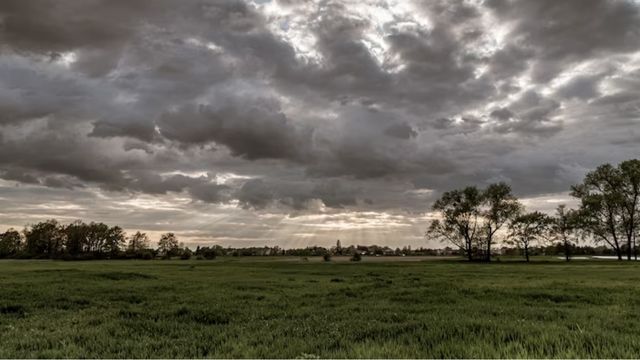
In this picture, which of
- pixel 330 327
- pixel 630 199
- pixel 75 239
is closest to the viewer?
pixel 330 327

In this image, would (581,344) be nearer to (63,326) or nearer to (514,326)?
(514,326)

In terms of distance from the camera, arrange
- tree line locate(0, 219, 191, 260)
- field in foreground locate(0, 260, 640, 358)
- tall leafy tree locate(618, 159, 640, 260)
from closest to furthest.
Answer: field in foreground locate(0, 260, 640, 358), tall leafy tree locate(618, 159, 640, 260), tree line locate(0, 219, 191, 260)

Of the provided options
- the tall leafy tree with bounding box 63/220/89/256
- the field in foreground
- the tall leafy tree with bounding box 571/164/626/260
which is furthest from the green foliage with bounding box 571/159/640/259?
the tall leafy tree with bounding box 63/220/89/256

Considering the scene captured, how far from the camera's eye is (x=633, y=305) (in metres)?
20.5

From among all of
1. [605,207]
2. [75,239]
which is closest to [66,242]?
[75,239]

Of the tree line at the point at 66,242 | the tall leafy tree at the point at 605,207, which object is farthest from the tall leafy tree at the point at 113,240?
the tall leafy tree at the point at 605,207

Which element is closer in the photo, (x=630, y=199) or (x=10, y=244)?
(x=630, y=199)

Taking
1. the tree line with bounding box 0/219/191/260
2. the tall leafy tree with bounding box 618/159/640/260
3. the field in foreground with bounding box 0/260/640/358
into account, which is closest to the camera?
the field in foreground with bounding box 0/260/640/358

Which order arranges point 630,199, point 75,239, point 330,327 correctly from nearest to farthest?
point 330,327
point 630,199
point 75,239

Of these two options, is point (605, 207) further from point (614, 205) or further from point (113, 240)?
point (113, 240)

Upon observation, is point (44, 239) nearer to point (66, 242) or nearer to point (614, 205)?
point (66, 242)

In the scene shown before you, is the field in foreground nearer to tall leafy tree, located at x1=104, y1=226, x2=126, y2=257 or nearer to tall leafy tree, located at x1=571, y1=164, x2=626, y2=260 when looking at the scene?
tall leafy tree, located at x1=571, y1=164, x2=626, y2=260

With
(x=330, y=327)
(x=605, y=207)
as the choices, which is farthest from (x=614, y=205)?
(x=330, y=327)

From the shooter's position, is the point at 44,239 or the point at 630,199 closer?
the point at 630,199
